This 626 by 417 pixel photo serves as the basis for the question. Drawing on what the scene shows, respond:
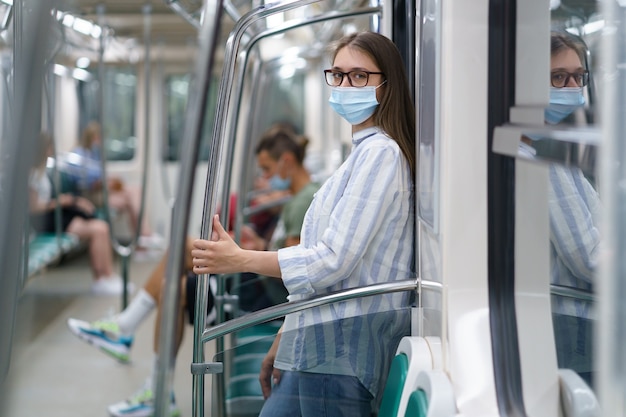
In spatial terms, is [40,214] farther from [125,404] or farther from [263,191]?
[125,404]

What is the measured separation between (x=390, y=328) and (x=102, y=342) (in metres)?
2.74

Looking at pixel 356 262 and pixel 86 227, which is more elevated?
pixel 356 262

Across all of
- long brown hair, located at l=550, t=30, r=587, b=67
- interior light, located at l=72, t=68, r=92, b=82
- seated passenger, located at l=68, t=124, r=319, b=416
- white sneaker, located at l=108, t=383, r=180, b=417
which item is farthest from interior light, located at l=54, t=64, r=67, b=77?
long brown hair, located at l=550, t=30, r=587, b=67

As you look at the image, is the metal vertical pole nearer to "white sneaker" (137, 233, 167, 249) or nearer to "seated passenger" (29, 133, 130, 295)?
"seated passenger" (29, 133, 130, 295)

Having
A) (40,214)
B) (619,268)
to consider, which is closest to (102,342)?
(40,214)

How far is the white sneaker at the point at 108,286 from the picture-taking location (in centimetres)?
662

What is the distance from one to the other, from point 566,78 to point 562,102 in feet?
0.12

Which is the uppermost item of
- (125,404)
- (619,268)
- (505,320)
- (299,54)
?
(299,54)

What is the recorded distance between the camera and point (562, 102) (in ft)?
4.26

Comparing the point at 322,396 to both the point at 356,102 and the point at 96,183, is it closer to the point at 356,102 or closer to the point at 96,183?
the point at 356,102

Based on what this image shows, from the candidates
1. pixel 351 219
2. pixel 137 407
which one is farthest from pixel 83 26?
pixel 351 219

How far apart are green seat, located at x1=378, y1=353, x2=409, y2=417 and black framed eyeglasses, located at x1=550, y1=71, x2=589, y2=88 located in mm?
644

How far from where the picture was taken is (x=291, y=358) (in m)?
1.92

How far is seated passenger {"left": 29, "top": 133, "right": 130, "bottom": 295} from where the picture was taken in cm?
664
